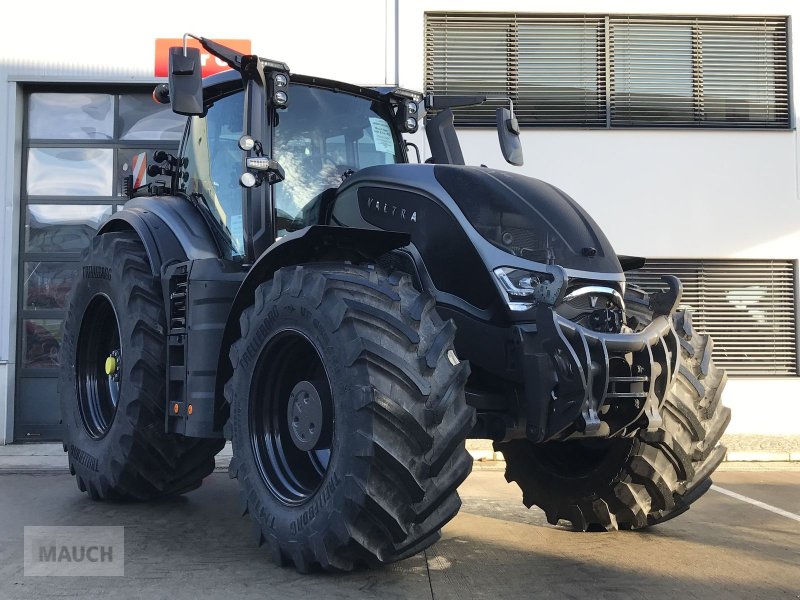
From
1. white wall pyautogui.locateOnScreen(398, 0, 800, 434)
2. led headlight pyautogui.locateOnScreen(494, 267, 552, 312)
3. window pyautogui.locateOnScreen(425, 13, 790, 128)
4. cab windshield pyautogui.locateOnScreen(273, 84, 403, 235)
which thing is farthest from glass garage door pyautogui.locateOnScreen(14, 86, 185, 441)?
led headlight pyautogui.locateOnScreen(494, 267, 552, 312)

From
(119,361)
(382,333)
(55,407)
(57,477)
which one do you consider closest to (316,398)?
(382,333)

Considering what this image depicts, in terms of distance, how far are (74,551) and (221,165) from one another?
244 cm

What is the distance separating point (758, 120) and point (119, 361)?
28.8 ft

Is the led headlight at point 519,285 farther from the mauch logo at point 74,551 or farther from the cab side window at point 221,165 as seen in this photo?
the mauch logo at point 74,551

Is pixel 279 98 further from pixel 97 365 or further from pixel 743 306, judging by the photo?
pixel 743 306

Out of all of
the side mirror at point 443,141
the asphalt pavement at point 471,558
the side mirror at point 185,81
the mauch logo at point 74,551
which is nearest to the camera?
the asphalt pavement at point 471,558

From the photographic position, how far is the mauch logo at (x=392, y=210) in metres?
4.40

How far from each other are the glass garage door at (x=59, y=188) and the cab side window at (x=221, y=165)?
5.25 meters

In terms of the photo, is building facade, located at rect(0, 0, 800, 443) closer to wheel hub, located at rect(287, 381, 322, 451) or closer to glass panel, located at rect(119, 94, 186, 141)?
glass panel, located at rect(119, 94, 186, 141)

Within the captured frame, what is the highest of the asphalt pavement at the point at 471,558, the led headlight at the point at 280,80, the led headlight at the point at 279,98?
the led headlight at the point at 280,80

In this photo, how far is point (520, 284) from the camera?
4.10 m

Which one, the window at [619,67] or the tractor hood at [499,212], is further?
the window at [619,67]

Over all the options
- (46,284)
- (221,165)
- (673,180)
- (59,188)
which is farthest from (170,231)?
(673,180)

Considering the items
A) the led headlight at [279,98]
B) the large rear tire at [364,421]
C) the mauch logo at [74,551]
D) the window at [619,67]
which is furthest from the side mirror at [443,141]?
the window at [619,67]
